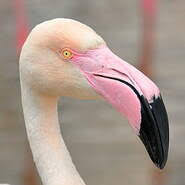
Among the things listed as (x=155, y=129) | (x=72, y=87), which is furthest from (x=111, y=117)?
(x=155, y=129)

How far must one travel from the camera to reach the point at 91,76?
Result: 2143 mm

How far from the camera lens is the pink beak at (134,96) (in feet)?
6.66

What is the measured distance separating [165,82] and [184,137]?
0.76 meters

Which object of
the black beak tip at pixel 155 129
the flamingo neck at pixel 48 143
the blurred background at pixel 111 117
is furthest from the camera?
the blurred background at pixel 111 117

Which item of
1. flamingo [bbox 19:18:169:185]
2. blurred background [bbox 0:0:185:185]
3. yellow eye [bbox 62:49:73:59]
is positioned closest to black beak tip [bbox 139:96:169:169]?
flamingo [bbox 19:18:169:185]

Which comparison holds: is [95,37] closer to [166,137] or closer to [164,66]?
[166,137]

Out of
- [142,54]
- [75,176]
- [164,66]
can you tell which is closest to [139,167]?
[142,54]

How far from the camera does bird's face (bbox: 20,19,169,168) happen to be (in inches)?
80.4

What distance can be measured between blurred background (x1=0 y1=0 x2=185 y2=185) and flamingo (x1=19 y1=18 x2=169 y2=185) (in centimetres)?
216

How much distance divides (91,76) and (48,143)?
35 cm

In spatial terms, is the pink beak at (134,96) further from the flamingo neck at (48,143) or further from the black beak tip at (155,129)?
the flamingo neck at (48,143)

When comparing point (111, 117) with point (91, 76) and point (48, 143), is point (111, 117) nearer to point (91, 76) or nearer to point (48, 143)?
point (48, 143)

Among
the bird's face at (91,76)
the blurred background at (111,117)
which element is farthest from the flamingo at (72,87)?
the blurred background at (111,117)

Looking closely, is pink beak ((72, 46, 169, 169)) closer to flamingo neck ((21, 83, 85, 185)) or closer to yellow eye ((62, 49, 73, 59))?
yellow eye ((62, 49, 73, 59))
